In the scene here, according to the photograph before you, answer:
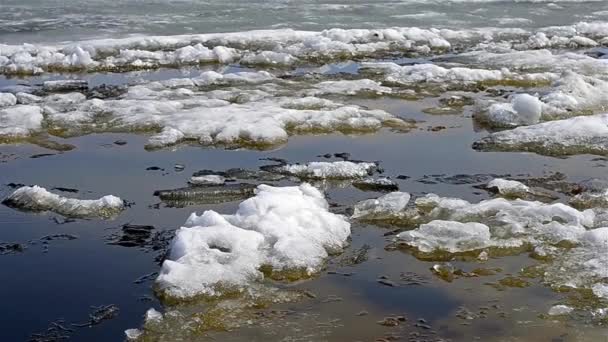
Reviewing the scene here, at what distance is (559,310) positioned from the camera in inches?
189

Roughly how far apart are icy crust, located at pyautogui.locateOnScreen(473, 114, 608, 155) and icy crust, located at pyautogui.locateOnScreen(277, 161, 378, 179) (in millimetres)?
1552

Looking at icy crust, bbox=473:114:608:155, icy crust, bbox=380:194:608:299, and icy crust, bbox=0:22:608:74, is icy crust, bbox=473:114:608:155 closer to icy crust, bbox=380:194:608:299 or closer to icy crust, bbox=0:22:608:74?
icy crust, bbox=380:194:608:299

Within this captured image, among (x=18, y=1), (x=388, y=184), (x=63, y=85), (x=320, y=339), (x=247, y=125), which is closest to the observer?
(x=320, y=339)

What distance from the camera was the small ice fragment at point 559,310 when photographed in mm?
4766

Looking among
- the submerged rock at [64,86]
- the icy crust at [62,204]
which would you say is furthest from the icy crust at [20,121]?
the icy crust at [62,204]

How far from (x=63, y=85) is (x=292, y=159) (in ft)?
15.4

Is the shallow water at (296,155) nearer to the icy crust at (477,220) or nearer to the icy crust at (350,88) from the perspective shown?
the icy crust at (350,88)

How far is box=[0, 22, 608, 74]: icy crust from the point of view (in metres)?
12.7

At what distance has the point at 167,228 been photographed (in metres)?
6.09

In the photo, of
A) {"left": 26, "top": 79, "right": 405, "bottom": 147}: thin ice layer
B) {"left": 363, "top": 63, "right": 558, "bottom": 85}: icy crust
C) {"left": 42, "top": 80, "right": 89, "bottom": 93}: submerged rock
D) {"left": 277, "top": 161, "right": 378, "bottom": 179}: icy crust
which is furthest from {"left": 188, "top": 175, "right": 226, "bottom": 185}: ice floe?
{"left": 363, "top": 63, "right": 558, "bottom": 85}: icy crust

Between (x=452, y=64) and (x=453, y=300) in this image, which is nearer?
(x=453, y=300)

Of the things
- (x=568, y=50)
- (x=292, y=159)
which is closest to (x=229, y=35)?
(x=568, y=50)

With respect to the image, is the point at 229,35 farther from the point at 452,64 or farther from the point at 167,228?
the point at 167,228

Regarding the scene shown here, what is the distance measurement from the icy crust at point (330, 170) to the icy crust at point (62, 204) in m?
1.67
